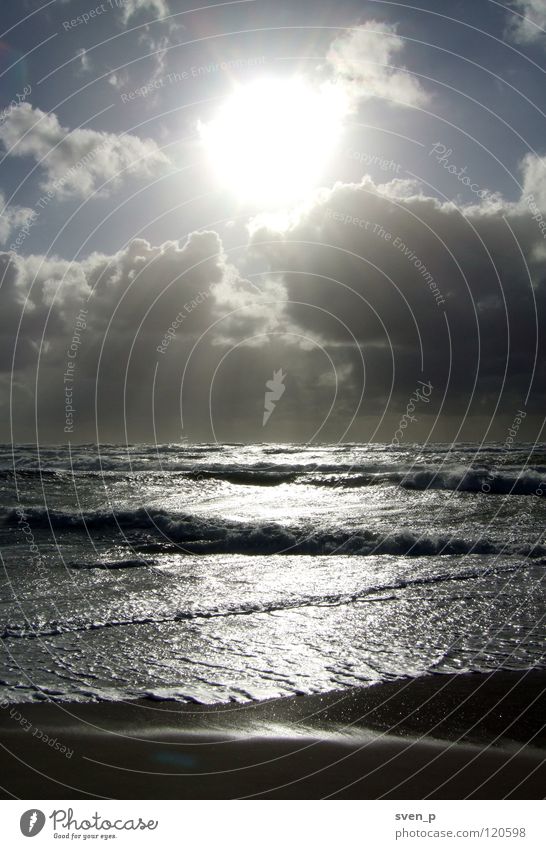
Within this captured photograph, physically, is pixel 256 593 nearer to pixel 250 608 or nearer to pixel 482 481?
pixel 250 608

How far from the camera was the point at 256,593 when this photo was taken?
40.9 feet

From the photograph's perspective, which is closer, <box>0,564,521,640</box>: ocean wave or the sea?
the sea

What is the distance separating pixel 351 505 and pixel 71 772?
2222cm

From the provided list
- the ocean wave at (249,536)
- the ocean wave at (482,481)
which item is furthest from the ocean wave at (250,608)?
the ocean wave at (482,481)

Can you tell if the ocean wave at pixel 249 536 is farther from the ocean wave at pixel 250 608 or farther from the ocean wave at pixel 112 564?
Result: the ocean wave at pixel 250 608

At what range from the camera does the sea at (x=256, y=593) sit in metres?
8.44

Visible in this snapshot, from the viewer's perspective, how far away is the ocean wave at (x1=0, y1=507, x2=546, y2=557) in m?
17.2
